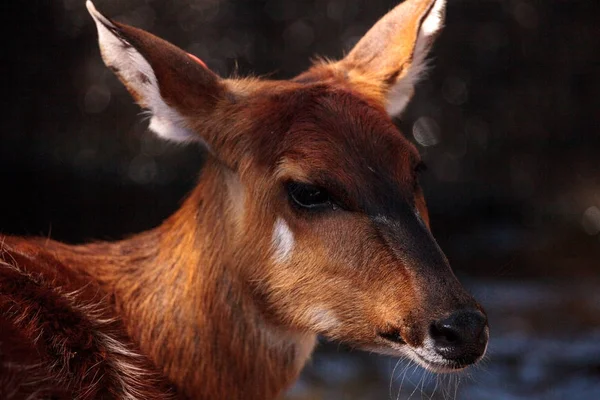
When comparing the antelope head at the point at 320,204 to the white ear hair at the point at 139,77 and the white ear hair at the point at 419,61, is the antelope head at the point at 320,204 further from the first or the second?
the white ear hair at the point at 419,61

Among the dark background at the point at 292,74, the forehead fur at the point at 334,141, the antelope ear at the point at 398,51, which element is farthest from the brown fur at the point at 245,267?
the dark background at the point at 292,74

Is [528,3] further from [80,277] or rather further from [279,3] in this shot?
[80,277]

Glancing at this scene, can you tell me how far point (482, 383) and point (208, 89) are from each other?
11.2 ft

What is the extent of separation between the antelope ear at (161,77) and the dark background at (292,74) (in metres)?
4.90

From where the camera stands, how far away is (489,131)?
30.5ft

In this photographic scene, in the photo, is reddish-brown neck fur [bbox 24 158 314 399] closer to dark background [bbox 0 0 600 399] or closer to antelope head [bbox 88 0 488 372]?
antelope head [bbox 88 0 488 372]

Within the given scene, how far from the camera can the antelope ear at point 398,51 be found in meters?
4.47

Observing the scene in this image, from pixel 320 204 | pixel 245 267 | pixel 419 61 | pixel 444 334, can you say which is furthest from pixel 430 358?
pixel 419 61

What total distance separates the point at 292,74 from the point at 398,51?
4.79m

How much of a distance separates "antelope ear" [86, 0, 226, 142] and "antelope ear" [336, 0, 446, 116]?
85 cm

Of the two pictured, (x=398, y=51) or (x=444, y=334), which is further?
(x=398, y=51)

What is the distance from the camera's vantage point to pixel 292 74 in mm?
9273

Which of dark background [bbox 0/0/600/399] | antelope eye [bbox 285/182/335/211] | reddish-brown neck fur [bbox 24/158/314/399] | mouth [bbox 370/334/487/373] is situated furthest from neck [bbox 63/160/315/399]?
dark background [bbox 0/0/600/399]

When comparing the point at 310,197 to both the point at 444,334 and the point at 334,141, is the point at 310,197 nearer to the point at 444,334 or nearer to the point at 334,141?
the point at 334,141
